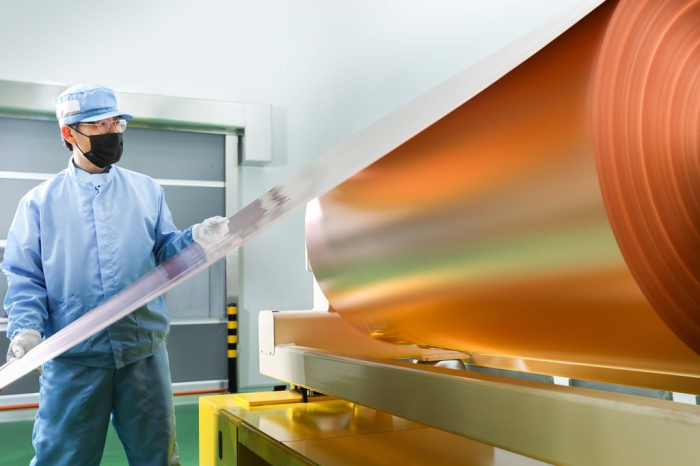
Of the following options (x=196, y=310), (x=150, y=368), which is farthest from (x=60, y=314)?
(x=196, y=310)

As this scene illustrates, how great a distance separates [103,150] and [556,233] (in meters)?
1.60

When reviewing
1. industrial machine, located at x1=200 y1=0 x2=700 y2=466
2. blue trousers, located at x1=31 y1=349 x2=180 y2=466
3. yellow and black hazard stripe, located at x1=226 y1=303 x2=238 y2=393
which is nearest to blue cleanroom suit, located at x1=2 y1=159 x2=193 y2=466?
blue trousers, located at x1=31 y1=349 x2=180 y2=466

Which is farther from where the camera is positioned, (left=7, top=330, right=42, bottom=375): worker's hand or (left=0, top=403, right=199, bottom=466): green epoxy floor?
(left=0, top=403, right=199, bottom=466): green epoxy floor

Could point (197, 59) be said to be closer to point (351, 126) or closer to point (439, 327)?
point (351, 126)

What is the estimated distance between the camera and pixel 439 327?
103 centimetres

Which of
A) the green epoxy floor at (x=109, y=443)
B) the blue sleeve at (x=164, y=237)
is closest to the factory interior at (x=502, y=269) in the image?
the blue sleeve at (x=164, y=237)

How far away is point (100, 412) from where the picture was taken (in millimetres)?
1739

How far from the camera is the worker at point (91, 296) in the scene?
5.57ft

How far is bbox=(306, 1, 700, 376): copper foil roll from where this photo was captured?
26.6 inches

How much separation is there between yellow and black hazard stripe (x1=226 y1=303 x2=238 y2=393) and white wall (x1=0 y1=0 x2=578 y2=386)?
3.7 inches

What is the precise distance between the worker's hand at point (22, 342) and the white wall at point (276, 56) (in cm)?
318

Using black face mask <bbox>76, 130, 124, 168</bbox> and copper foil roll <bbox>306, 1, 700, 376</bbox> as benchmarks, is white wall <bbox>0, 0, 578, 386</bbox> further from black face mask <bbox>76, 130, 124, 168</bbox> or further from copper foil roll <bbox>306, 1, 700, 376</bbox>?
copper foil roll <bbox>306, 1, 700, 376</bbox>

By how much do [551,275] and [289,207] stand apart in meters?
0.30

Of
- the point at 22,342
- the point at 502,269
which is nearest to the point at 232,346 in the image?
the point at 22,342
